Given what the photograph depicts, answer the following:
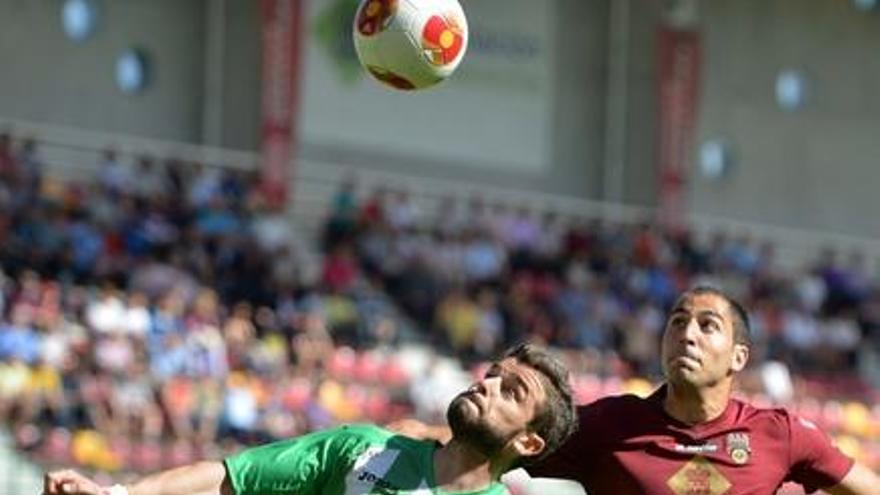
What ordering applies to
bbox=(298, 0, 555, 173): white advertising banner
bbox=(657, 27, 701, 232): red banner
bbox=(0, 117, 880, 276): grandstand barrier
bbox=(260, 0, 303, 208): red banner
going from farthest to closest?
bbox=(657, 27, 701, 232): red banner < bbox=(298, 0, 555, 173): white advertising banner < bbox=(260, 0, 303, 208): red banner < bbox=(0, 117, 880, 276): grandstand barrier

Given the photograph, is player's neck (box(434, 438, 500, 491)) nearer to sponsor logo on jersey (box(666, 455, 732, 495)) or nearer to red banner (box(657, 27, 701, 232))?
sponsor logo on jersey (box(666, 455, 732, 495))

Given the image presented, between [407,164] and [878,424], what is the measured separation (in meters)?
7.73

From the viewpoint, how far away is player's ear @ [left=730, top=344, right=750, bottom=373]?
6902 millimetres

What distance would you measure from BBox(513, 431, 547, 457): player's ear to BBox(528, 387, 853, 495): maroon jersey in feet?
3.53

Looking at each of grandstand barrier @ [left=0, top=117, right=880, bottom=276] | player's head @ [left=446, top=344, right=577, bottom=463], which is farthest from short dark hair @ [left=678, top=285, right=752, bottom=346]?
grandstand barrier @ [left=0, top=117, right=880, bottom=276]

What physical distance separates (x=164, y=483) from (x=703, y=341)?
2009 millimetres

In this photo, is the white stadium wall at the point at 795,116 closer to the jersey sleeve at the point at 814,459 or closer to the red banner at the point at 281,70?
the red banner at the point at 281,70

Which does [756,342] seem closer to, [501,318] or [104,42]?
[501,318]

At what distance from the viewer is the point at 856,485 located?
701 cm

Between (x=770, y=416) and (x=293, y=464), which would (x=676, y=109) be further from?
(x=293, y=464)

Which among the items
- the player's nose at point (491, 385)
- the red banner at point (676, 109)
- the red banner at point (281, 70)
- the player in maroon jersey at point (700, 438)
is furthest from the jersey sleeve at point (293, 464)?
the red banner at point (676, 109)

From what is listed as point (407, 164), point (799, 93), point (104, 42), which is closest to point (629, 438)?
point (104, 42)

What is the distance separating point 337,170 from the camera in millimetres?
26547

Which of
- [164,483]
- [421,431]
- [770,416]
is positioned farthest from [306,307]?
[164,483]
